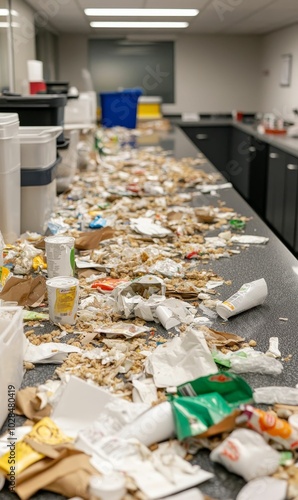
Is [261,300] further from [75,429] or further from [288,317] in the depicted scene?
[75,429]

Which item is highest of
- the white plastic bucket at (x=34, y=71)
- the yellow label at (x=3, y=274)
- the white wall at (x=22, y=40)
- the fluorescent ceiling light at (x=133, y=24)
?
the fluorescent ceiling light at (x=133, y=24)

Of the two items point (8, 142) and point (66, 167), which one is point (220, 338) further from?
point (66, 167)

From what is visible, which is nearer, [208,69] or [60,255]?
[60,255]

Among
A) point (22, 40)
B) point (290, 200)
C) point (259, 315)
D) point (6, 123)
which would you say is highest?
point (22, 40)

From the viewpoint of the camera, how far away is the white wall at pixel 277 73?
249 inches

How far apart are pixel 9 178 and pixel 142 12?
13.1 ft

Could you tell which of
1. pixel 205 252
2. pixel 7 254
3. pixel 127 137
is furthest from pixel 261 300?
pixel 127 137

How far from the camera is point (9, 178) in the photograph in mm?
2049

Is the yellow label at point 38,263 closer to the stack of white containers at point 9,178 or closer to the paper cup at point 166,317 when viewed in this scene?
the stack of white containers at point 9,178

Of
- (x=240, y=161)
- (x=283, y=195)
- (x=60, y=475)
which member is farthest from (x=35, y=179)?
(x=240, y=161)

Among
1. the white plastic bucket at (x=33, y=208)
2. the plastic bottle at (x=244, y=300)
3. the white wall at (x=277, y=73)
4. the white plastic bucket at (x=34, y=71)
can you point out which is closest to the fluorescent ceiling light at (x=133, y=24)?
the white wall at (x=277, y=73)

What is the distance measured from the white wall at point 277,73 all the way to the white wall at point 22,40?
110 inches

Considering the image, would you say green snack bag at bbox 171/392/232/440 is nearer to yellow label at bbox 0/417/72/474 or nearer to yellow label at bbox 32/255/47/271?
yellow label at bbox 0/417/72/474

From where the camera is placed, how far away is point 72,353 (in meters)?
1.33
